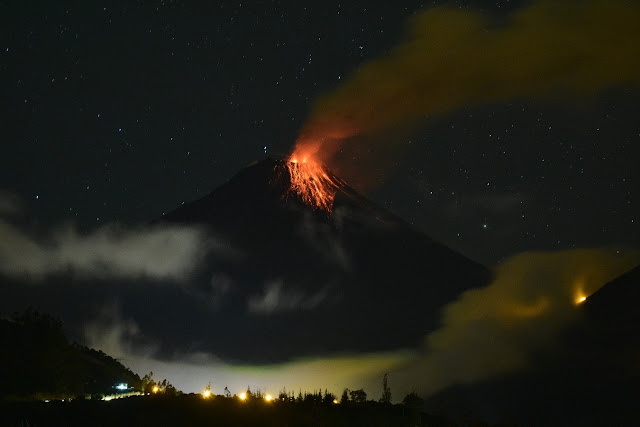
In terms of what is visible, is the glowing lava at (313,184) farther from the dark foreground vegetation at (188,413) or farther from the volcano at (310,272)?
the dark foreground vegetation at (188,413)

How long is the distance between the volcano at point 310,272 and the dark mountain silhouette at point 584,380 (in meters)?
36.4

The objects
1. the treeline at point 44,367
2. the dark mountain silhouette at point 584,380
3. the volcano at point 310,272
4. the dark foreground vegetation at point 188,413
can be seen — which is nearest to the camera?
the dark foreground vegetation at point 188,413

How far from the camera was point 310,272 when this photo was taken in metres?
140

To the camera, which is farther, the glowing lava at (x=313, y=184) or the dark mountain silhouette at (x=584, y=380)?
the glowing lava at (x=313, y=184)

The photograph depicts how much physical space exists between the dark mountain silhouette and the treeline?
3707cm

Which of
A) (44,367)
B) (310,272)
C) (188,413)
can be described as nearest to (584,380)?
(44,367)

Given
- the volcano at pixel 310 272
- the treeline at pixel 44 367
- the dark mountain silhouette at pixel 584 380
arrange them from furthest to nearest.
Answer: the volcano at pixel 310 272
the dark mountain silhouette at pixel 584 380
the treeline at pixel 44 367

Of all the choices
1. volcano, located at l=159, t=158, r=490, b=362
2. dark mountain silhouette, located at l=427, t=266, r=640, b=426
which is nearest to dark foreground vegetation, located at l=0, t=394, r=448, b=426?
dark mountain silhouette, located at l=427, t=266, r=640, b=426

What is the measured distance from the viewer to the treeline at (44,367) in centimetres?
2716

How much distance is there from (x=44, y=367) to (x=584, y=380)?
60363 mm

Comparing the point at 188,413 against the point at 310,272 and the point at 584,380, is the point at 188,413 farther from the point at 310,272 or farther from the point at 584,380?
the point at 310,272

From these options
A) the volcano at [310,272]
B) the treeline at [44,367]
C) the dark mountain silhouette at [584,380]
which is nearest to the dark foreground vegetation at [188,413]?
the treeline at [44,367]

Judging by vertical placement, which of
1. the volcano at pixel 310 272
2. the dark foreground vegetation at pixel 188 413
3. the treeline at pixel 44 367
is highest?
the volcano at pixel 310 272

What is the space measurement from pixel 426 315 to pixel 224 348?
126ft
